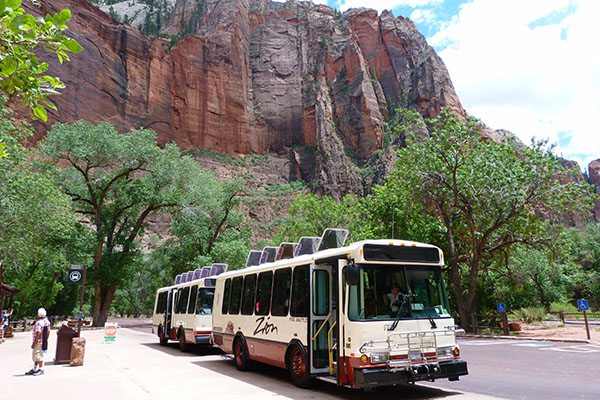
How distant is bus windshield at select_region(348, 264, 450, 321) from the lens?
797cm

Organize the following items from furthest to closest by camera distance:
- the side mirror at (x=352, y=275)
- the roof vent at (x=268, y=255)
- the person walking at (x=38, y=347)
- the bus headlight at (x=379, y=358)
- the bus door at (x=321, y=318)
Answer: the roof vent at (x=268, y=255) → the person walking at (x=38, y=347) → the bus door at (x=321, y=318) → the side mirror at (x=352, y=275) → the bus headlight at (x=379, y=358)

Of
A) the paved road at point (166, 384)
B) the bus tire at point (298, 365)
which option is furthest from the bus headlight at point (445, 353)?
the bus tire at point (298, 365)

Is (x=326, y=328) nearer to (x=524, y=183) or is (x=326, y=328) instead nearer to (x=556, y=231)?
(x=524, y=183)

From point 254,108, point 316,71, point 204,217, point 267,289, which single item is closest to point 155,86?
point 254,108

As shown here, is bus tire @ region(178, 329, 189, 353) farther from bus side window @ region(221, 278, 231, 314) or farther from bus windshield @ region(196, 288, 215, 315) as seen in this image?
bus side window @ region(221, 278, 231, 314)

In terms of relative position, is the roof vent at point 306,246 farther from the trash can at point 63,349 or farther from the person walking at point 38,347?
the trash can at point 63,349

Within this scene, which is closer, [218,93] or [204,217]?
[204,217]

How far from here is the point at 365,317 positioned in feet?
25.8

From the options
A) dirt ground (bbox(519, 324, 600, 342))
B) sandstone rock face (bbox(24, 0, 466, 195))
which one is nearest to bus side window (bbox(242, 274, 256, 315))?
dirt ground (bbox(519, 324, 600, 342))

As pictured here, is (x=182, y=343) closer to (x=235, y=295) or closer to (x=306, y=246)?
(x=235, y=295)

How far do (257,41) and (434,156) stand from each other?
8602 cm

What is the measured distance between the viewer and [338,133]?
92.2 metres

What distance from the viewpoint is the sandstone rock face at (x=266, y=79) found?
3204 inches

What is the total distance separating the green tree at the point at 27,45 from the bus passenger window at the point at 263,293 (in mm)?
7493
